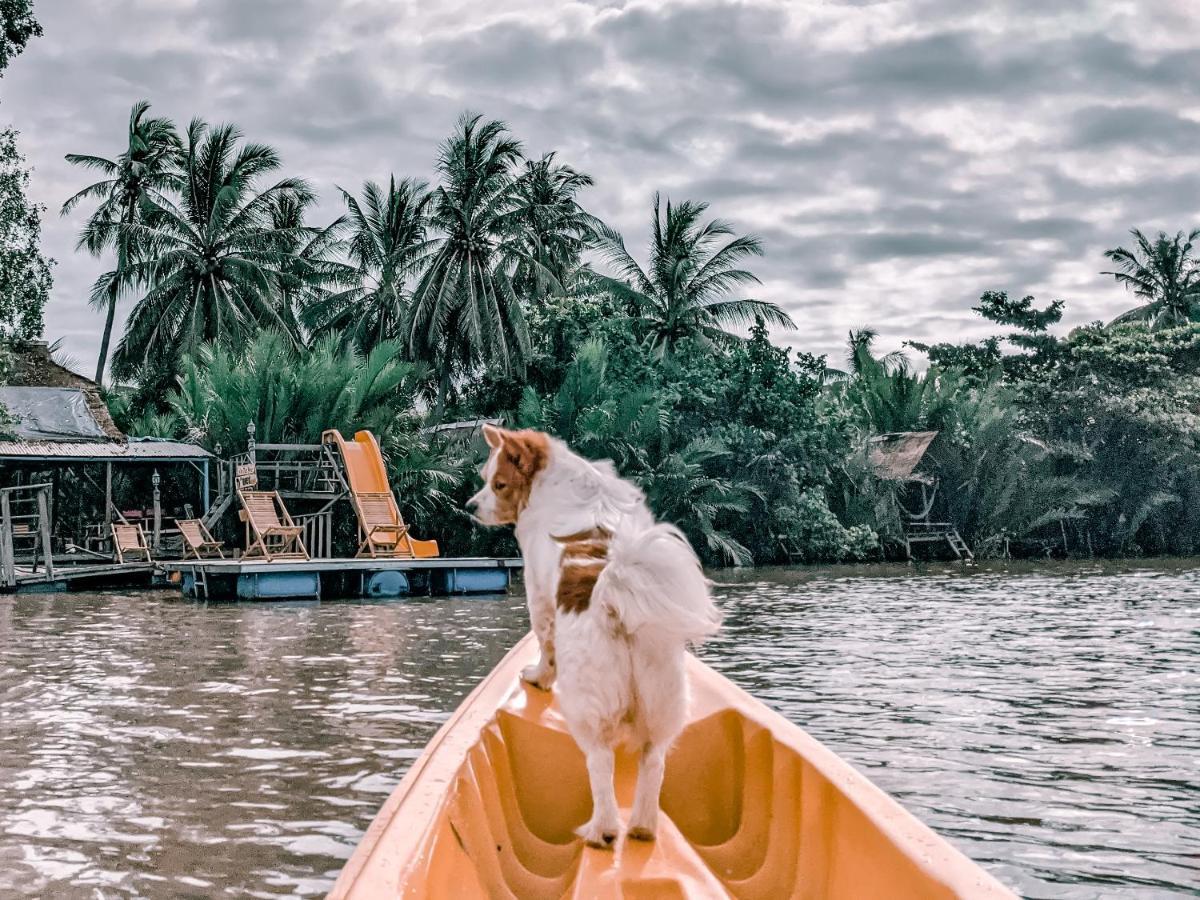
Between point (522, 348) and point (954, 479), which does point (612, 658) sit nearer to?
point (522, 348)

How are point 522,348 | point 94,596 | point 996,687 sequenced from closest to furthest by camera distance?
1. point 996,687
2. point 94,596
3. point 522,348

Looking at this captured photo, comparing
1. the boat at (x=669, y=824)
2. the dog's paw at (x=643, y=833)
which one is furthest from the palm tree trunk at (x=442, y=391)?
the dog's paw at (x=643, y=833)

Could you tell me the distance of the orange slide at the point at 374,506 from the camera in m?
22.2

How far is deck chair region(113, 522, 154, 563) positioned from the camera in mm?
23828

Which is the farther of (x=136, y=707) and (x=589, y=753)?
(x=136, y=707)

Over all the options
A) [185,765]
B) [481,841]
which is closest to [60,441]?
[185,765]

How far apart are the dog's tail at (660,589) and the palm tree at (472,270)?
29278mm

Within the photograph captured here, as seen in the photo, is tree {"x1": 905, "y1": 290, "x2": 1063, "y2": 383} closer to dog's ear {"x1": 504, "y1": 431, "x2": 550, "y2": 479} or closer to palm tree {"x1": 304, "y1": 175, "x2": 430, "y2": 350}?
palm tree {"x1": 304, "y1": 175, "x2": 430, "y2": 350}

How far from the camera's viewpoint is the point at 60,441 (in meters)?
24.8

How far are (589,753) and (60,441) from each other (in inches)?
962

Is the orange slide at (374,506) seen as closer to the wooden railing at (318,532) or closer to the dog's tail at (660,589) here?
the wooden railing at (318,532)

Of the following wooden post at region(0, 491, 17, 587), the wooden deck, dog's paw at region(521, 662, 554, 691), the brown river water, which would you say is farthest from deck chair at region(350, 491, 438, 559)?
dog's paw at region(521, 662, 554, 691)

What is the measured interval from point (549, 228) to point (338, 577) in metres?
20.5

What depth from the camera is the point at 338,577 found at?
21.1m
